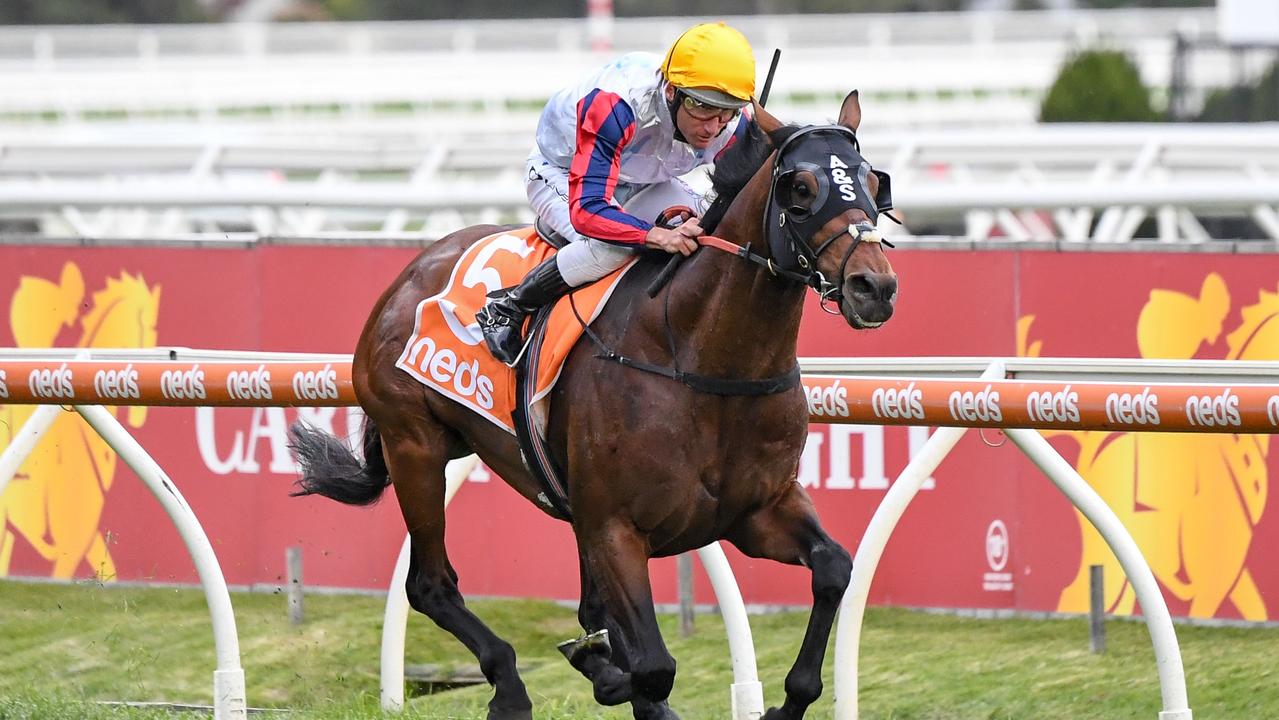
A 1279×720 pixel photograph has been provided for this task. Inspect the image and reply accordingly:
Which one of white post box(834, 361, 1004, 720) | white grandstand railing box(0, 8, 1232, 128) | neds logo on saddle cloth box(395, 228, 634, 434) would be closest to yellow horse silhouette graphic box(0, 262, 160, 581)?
neds logo on saddle cloth box(395, 228, 634, 434)

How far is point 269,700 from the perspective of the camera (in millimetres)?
6293

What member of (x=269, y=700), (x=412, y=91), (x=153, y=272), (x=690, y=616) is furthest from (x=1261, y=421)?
(x=412, y=91)

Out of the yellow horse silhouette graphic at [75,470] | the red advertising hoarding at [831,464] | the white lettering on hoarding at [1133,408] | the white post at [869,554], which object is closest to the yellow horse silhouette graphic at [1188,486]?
the red advertising hoarding at [831,464]

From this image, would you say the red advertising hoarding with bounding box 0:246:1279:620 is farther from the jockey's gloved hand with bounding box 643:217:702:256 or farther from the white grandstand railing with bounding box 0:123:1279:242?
the jockey's gloved hand with bounding box 643:217:702:256

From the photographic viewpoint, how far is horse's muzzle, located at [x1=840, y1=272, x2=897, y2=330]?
3764 mm

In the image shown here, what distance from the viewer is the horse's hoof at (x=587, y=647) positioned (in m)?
4.75

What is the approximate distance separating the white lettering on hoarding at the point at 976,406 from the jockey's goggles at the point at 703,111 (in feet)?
2.97

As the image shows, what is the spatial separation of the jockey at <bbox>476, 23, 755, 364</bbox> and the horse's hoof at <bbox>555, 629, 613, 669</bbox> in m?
0.70

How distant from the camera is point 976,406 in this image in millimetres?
4688

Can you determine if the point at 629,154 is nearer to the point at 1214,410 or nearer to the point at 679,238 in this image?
the point at 679,238

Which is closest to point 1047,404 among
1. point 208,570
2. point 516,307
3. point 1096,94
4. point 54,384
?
point 516,307

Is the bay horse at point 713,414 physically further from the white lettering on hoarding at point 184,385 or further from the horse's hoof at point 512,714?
the white lettering on hoarding at point 184,385

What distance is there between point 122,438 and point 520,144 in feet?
20.1

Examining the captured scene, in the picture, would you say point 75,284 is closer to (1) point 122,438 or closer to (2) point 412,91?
(1) point 122,438
